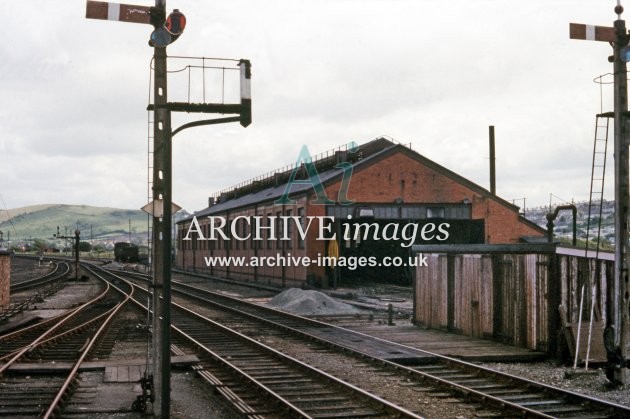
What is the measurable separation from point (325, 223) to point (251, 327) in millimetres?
17437

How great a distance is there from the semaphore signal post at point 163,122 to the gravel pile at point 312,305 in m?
16.2

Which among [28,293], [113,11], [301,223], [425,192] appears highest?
[113,11]

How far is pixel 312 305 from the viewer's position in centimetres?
2619

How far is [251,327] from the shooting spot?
20.7 metres

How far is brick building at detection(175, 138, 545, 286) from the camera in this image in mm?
37812

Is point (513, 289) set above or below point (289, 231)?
below

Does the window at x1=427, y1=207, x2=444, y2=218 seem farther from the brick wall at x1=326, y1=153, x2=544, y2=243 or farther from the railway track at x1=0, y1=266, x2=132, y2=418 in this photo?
the railway track at x1=0, y1=266, x2=132, y2=418

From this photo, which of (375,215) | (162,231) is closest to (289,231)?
(375,215)

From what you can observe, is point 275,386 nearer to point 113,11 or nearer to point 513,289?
point 513,289

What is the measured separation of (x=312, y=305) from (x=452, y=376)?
14175mm

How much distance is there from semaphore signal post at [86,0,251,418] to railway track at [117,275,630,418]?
4586 millimetres

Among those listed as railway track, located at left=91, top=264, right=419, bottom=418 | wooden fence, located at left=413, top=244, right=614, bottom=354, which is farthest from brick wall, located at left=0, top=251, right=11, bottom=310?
wooden fence, located at left=413, top=244, right=614, bottom=354

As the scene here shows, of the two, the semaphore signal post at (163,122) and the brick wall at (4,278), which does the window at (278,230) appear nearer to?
A: the brick wall at (4,278)

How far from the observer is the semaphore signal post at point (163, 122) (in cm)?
823
